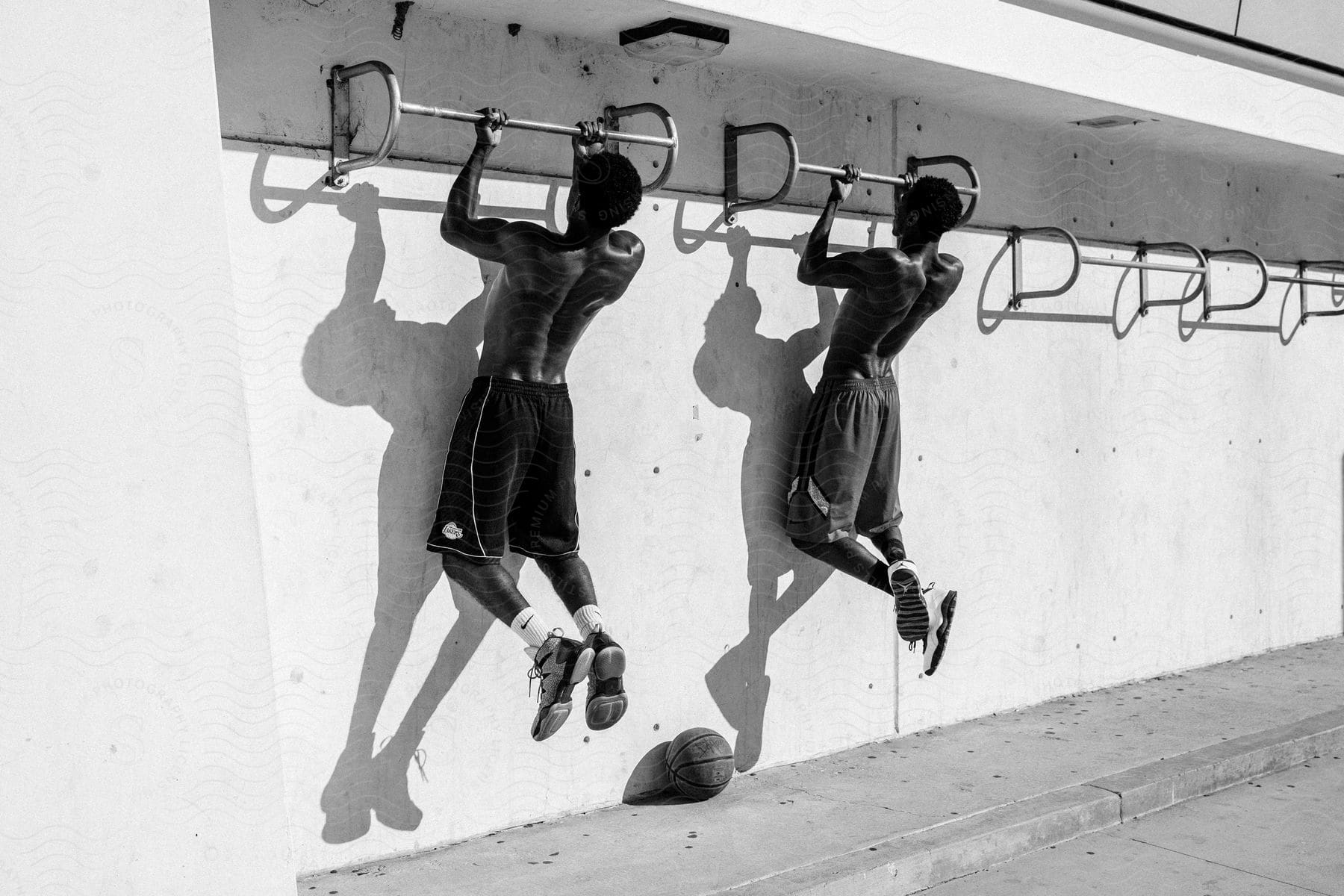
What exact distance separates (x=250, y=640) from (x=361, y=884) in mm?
900

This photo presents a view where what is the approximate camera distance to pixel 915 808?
4.37 metres

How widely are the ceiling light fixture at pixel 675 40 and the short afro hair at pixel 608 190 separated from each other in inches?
20.1

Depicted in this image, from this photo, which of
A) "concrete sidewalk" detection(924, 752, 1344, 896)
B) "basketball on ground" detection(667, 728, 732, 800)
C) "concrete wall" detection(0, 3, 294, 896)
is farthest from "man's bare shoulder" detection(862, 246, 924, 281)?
"concrete wall" detection(0, 3, 294, 896)

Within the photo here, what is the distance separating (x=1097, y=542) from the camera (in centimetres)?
598

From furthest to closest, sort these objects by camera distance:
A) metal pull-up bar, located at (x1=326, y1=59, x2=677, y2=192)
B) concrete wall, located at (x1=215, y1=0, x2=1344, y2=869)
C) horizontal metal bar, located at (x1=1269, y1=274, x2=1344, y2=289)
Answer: horizontal metal bar, located at (x1=1269, y1=274, x2=1344, y2=289) → concrete wall, located at (x1=215, y1=0, x2=1344, y2=869) → metal pull-up bar, located at (x1=326, y1=59, x2=677, y2=192)

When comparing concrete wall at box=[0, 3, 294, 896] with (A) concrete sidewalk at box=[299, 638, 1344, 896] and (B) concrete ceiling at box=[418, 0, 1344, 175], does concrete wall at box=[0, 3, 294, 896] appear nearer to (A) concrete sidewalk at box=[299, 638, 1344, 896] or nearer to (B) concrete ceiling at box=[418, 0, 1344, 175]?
(A) concrete sidewalk at box=[299, 638, 1344, 896]

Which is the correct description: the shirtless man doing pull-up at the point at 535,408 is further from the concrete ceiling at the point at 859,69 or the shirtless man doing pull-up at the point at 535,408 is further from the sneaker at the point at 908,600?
the sneaker at the point at 908,600

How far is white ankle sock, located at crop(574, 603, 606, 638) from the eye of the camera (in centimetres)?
380

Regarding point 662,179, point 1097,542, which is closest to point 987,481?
point 1097,542

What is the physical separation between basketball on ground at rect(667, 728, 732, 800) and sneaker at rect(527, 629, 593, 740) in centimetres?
78

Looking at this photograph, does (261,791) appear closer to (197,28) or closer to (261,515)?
(261,515)

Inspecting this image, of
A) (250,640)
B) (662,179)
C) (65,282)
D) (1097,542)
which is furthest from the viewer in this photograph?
(1097,542)

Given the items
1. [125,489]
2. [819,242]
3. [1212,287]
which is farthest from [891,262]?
[1212,287]

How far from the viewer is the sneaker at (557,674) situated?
3600mm
